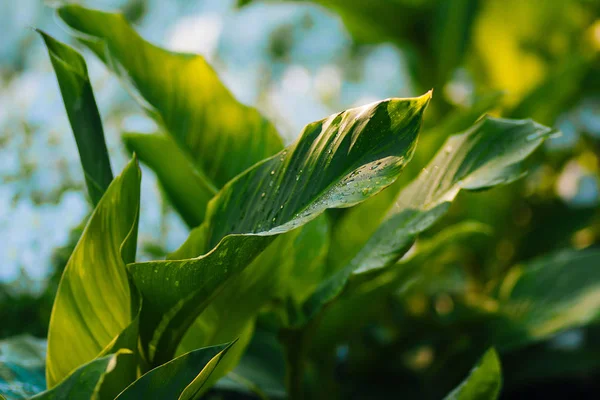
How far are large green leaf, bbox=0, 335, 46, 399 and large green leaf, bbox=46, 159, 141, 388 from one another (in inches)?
1.0

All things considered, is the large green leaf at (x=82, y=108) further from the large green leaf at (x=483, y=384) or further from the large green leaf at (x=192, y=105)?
the large green leaf at (x=483, y=384)

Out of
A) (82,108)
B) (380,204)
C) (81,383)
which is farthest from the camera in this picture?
(380,204)

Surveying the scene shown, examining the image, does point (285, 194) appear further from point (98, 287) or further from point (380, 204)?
point (380, 204)

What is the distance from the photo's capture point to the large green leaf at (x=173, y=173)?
2.18 feet

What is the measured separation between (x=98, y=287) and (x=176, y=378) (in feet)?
0.43

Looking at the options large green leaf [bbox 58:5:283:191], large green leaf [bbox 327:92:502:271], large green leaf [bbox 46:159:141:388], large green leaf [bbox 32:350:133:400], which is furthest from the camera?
large green leaf [bbox 327:92:502:271]

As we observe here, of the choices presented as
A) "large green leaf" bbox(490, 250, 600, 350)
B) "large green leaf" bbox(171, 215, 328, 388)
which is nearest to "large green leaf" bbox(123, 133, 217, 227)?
Answer: "large green leaf" bbox(171, 215, 328, 388)

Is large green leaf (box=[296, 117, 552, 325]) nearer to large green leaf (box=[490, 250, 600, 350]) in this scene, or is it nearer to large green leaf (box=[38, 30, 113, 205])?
large green leaf (box=[38, 30, 113, 205])

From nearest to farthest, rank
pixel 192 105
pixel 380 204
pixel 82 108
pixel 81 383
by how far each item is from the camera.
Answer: pixel 81 383
pixel 82 108
pixel 192 105
pixel 380 204

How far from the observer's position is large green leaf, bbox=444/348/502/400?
503mm

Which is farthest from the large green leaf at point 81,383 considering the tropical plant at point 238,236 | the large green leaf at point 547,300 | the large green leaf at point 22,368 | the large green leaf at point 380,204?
the large green leaf at point 547,300

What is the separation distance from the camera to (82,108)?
49 cm

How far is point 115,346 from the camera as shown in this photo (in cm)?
44

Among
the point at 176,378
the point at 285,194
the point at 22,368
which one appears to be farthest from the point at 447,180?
the point at 22,368
